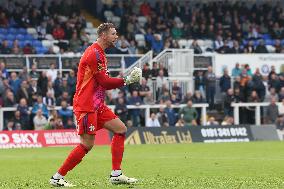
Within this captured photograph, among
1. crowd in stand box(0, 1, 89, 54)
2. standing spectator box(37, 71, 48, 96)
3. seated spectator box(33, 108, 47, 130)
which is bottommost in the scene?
seated spectator box(33, 108, 47, 130)

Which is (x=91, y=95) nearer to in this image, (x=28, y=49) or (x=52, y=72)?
(x=52, y=72)

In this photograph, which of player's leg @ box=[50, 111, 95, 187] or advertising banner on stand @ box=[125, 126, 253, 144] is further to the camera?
advertising banner on stand @ box=[125, 126, 253, 144]

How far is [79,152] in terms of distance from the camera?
1255cm

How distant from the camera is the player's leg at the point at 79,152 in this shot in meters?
12.5

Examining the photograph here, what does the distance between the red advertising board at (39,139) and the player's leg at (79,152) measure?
14.9 m

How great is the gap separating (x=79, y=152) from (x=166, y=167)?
195 inches

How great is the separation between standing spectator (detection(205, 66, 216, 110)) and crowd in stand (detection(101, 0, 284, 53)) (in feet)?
12.7

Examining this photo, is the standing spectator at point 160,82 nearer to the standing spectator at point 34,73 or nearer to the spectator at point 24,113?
the standing spectator at point 34,73

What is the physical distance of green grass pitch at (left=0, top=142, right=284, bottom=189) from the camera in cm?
1283

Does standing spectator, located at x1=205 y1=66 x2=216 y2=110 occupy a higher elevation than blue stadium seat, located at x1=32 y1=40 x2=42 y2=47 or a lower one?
lower

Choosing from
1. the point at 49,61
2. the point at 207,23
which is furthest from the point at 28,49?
the point at 207,23

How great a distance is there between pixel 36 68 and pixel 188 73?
20.6ft

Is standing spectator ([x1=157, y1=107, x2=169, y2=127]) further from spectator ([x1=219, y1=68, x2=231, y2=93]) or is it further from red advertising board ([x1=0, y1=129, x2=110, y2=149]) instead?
spectator ([x1=219, y1=68, x2=231, y2=93])

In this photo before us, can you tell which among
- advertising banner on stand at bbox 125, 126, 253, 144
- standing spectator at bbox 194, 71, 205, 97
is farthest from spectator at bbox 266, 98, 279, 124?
standing spectator at bbox 194, 71, 205, 97
